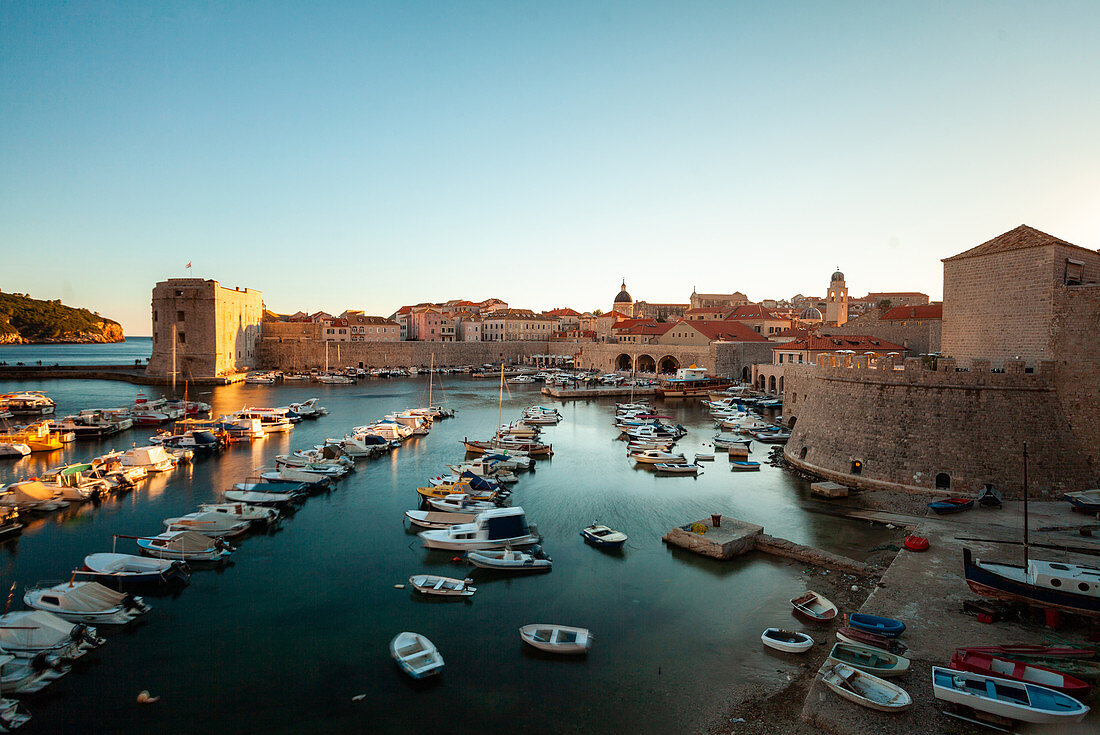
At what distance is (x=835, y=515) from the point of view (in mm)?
16016

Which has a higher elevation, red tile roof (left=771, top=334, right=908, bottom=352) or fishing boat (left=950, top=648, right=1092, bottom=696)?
red tile roof (left=771, top=334, right=908, bottom=352)

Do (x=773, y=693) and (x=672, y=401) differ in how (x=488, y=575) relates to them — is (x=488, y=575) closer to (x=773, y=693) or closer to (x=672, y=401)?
(x=773, y=693)

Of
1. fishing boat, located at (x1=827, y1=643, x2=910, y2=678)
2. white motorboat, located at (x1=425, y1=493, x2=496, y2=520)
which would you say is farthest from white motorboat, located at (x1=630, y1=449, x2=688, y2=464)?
fishing boat, located at (x1=827, y1=643, x2=910, y2=678)

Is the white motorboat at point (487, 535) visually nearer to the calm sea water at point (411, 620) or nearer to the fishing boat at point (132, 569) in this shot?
the calm sea water at point (411, 620)

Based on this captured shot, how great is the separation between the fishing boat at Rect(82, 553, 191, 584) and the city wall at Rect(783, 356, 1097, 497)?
60.2 feet

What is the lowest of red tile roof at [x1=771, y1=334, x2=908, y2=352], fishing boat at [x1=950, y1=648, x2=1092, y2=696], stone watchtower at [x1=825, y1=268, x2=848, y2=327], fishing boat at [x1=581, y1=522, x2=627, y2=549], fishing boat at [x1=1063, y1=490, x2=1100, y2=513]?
fishing boat at [x1=581, y1=522, x2=627, y2=549]

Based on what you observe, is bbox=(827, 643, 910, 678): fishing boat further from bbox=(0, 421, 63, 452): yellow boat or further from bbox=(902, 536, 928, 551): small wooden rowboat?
bbox=(0, 421, 63, 452): yellow boat

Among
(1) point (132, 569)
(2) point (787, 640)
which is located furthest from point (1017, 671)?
(1) point (132, 569)

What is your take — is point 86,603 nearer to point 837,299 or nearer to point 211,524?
point 211,524

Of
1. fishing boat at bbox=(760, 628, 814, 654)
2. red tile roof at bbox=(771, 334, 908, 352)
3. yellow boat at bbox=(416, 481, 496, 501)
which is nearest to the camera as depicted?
fishing boat at bbox=(760, 628, 814, 654)

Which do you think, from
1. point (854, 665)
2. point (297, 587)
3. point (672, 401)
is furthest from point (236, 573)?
point (672, 401)

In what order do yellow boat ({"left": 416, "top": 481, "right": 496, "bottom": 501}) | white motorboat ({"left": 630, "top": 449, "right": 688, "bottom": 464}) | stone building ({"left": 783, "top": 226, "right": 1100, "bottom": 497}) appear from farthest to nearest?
white motorboat ({"left": 630, "top": 449, "right": 688, "bottom": 464}) < yellow boat ({"left": 416, "top": 481, "right": 496, "bottom": 501}) < stone building ({"left": 783, "top": 226, "right": 1100, "bottom": 497})

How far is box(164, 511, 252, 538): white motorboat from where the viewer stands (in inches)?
576

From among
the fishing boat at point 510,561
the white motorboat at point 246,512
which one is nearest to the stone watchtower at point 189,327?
the white motorboat at point 246,512
